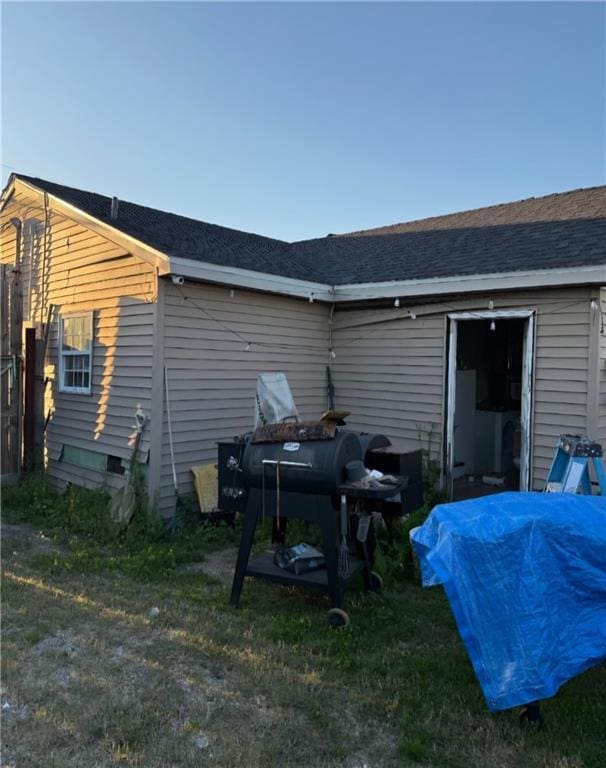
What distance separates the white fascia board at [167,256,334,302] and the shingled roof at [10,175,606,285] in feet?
0.51

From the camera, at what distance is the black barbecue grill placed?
3729 mm

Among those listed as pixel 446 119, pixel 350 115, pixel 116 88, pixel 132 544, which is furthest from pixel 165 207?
pixel 132 544

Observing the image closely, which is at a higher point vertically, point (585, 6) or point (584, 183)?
point (585, 6)

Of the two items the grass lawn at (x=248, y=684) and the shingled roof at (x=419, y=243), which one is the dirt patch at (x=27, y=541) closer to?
the grass lawn at (x=248, y=684)

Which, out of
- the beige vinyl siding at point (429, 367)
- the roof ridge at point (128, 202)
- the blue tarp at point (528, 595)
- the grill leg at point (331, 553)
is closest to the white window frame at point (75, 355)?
the roof ridge at point (128, 202)

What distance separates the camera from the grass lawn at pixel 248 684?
2504 millimetres

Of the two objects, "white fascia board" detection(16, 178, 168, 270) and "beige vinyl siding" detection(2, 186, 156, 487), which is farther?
"beige vinyl siding" detection(2, 186, 156, 487)

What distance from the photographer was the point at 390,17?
26.6 ft

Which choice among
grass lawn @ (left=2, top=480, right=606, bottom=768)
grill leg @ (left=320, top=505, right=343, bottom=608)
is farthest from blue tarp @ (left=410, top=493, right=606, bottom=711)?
grill leg @ (left=320, top=505, right=343, bottom=608)

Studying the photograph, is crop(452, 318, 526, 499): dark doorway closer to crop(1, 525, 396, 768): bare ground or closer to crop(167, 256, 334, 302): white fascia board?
crop(167, 256, 334, 302): white fascia board

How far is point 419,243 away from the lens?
900cm

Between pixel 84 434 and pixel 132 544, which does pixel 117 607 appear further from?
pixel 84 434

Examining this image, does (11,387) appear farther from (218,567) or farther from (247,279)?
(218,567)

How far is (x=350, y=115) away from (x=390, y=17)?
232 cm
